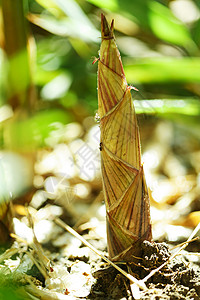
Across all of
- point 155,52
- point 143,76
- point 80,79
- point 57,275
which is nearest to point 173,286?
point 57,275

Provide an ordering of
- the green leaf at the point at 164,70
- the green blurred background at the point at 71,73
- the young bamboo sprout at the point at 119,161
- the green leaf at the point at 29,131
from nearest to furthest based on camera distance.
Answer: the young bamboo sprout at the point at 119,161, the green leaf at the point at 29,131, the green blurred background at the point at 71,73, the green leaf at the point at 164,70

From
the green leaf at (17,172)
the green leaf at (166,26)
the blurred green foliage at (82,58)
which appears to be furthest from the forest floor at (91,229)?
the green leaf at (166,26)

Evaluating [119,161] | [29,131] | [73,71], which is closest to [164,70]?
[73,71]

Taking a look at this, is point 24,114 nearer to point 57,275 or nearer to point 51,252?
point 51,252

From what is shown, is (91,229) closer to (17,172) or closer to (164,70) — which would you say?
(17,172)

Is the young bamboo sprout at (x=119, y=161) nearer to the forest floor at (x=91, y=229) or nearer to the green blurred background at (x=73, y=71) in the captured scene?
→ the forest floor at (x=91, y=229)

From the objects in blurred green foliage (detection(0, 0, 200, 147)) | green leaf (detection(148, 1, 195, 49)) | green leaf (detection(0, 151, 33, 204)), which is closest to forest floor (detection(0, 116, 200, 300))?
green leaf (detection(0, 151, 33, 204))
